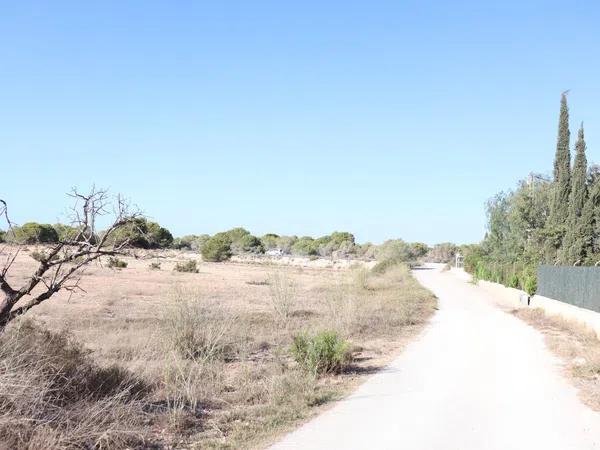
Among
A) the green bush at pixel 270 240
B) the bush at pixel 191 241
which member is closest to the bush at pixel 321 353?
the bush at pixel 191 241

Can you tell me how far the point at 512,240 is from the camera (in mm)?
49281

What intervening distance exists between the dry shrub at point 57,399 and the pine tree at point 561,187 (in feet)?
104

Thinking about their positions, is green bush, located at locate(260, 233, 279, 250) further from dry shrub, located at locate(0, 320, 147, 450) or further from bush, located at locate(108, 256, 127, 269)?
dry shrub, located at locate(0, 320, 147, 450)

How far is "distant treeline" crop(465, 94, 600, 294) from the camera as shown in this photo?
3259 centimetres

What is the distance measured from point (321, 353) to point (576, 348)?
305 inches

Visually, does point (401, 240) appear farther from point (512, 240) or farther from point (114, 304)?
point (114, 304)

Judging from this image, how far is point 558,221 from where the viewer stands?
36.9m

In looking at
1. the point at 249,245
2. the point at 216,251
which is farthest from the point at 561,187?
the point at 249,245

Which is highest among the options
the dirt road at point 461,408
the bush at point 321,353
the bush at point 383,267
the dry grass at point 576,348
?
the bush at point 383,267

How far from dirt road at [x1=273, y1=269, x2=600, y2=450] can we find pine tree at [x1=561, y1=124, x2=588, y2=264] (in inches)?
700

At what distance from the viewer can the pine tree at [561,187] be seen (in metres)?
36.2

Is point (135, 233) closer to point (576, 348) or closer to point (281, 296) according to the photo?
point (576, 348)

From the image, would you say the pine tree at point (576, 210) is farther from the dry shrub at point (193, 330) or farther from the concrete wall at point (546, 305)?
the dry shrub at point (193, 330)

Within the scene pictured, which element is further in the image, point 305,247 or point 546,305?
point 305,247
